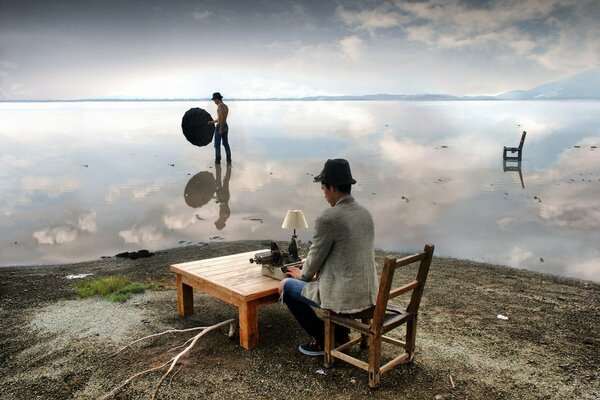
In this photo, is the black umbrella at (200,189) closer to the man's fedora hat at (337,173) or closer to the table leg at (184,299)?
the table leg at (184,299)

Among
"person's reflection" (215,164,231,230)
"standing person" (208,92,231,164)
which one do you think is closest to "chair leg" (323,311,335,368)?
"person's reflection" (215,164,231,230)

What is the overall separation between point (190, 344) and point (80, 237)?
6239 mm

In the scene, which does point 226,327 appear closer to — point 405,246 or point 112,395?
point 112,395

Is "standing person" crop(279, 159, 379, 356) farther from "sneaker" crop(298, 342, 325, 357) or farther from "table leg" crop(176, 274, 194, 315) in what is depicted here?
"table leg" crop(176, 274, 194, 315)

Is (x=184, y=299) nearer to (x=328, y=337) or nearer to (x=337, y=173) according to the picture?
(x=328, y=337)

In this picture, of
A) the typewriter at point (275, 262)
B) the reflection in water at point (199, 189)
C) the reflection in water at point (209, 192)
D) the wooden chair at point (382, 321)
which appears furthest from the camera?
the reflection in water at point (199, 189)

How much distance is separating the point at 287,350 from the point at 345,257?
4.53 feet

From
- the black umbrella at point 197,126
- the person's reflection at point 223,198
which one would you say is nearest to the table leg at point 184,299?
the person's reflection at point 223,198

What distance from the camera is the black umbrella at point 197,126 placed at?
19828mm

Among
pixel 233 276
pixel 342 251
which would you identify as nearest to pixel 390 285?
pixel 342 251

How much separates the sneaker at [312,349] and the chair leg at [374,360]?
717 millimetres

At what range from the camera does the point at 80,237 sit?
34.2 feet

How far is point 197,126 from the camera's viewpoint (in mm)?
19906

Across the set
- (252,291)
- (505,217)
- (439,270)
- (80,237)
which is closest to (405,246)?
(439,270)
